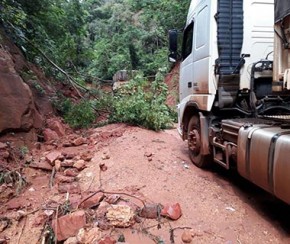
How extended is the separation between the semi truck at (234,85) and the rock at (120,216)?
1.42 meters

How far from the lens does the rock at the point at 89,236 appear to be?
9.63 ft

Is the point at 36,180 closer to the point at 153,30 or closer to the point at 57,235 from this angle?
the point at 57,235

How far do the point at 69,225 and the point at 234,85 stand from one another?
2.86 m

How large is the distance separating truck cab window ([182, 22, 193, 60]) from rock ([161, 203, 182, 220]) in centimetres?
285

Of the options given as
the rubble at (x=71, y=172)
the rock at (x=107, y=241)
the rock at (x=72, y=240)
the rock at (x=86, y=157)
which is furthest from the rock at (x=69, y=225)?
the rock at (x=86, y=157)

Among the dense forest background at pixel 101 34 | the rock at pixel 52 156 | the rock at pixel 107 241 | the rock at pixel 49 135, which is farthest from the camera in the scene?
the dense forest background at pixel 101 34

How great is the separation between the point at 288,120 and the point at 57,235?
2828mm

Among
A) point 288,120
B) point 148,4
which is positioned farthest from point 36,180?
point 148,4

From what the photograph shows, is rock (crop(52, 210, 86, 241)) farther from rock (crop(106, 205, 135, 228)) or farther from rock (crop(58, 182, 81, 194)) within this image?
rock (crop(58, 182, 81, 194))

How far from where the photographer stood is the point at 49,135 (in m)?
6.25

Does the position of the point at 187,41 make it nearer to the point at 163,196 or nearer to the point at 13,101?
the point at 163,196

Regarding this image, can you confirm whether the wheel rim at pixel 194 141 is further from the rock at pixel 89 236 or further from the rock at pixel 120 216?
the rock at pixel 89 236

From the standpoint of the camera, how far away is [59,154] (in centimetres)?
525

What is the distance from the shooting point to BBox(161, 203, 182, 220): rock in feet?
11.0
